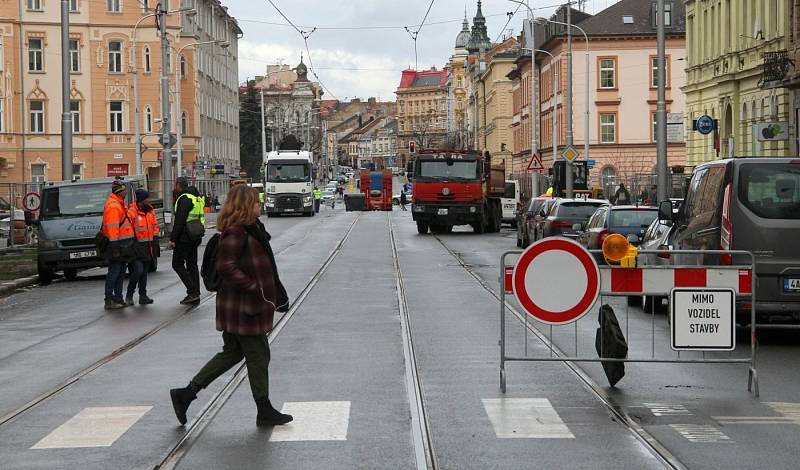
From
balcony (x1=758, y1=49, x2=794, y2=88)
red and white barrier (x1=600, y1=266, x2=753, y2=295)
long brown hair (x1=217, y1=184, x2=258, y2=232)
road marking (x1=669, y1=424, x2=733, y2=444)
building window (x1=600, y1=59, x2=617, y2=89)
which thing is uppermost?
building window (x1=600, y1=59, x2=617, y2=89)

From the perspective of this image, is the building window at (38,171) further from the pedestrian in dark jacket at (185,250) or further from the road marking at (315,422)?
the road marking at (315,422)

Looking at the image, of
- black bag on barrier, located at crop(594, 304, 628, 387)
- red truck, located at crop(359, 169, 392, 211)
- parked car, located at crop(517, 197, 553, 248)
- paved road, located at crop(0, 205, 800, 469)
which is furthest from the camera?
red truck, located at crop(359, 169, 392, 211)

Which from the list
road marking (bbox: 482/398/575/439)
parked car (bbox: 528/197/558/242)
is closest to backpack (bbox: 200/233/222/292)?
road marking (bbox: 482/398/575/439)

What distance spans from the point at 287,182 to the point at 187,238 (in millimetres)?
47867

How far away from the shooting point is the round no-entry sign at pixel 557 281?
35.9 feet

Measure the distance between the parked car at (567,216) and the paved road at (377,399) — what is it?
1212 centimetres

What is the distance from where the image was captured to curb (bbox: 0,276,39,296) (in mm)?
23812

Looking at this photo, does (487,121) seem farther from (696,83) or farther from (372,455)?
(372,455)

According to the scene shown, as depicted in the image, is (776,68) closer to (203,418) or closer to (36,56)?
(203,418)

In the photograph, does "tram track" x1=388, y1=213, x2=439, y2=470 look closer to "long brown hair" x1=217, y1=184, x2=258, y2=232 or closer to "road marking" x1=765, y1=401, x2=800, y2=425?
"long brown hair" x1=217, y1=184, x2=258, y2=232

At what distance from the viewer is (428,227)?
4878 cm

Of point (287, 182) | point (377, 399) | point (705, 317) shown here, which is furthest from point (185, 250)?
point (287, 182)

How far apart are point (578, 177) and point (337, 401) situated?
46.6 metres

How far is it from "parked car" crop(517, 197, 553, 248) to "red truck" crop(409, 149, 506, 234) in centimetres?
671
